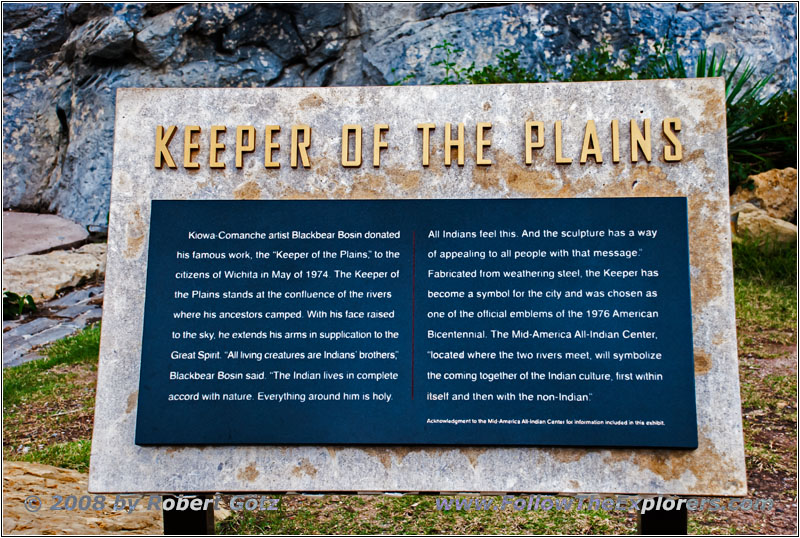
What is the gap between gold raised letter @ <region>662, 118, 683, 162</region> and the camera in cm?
253

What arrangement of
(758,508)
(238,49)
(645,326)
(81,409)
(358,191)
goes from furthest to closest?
(238,49) → (81,409) → (758,508) → (358,191) → (645,326)

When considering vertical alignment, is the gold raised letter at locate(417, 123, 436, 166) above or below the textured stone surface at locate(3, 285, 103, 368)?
above

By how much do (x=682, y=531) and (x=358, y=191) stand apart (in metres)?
1.85

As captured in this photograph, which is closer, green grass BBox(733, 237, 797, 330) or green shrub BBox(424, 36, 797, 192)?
green grass BBox(733, 237, 797, 330)

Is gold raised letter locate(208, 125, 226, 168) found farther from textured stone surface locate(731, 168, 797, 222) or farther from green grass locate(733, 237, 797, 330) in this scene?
textured stone surface locate(731, 168, 797, 222)

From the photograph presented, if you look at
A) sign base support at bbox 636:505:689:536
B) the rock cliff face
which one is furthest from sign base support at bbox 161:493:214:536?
the rock cliff face

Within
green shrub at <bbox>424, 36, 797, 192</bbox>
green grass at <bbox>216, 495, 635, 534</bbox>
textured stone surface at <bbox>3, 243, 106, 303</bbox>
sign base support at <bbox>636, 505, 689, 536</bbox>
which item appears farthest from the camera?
green shrub at <bbox>424, 36, 797, 192</bbox>

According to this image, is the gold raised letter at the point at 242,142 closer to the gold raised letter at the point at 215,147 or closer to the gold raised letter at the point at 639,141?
the gold raised letter at the point at 215,147

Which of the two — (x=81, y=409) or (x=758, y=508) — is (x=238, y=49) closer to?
(x=81, y=409)

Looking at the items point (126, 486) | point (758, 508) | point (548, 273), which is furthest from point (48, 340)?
point (758, 508)

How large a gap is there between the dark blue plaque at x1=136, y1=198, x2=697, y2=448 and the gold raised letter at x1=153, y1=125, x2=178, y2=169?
35cm

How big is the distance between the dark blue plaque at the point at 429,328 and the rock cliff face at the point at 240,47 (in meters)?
6.18

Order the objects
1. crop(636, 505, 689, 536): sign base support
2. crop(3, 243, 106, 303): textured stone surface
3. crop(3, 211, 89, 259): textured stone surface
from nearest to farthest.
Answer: crop(636, 505, 689, 536): sign base support → crop(3, 243, 106, 303): textured stone surface → crop(3, 211, 89, 259): textured stone surface

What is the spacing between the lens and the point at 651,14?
814 cm
